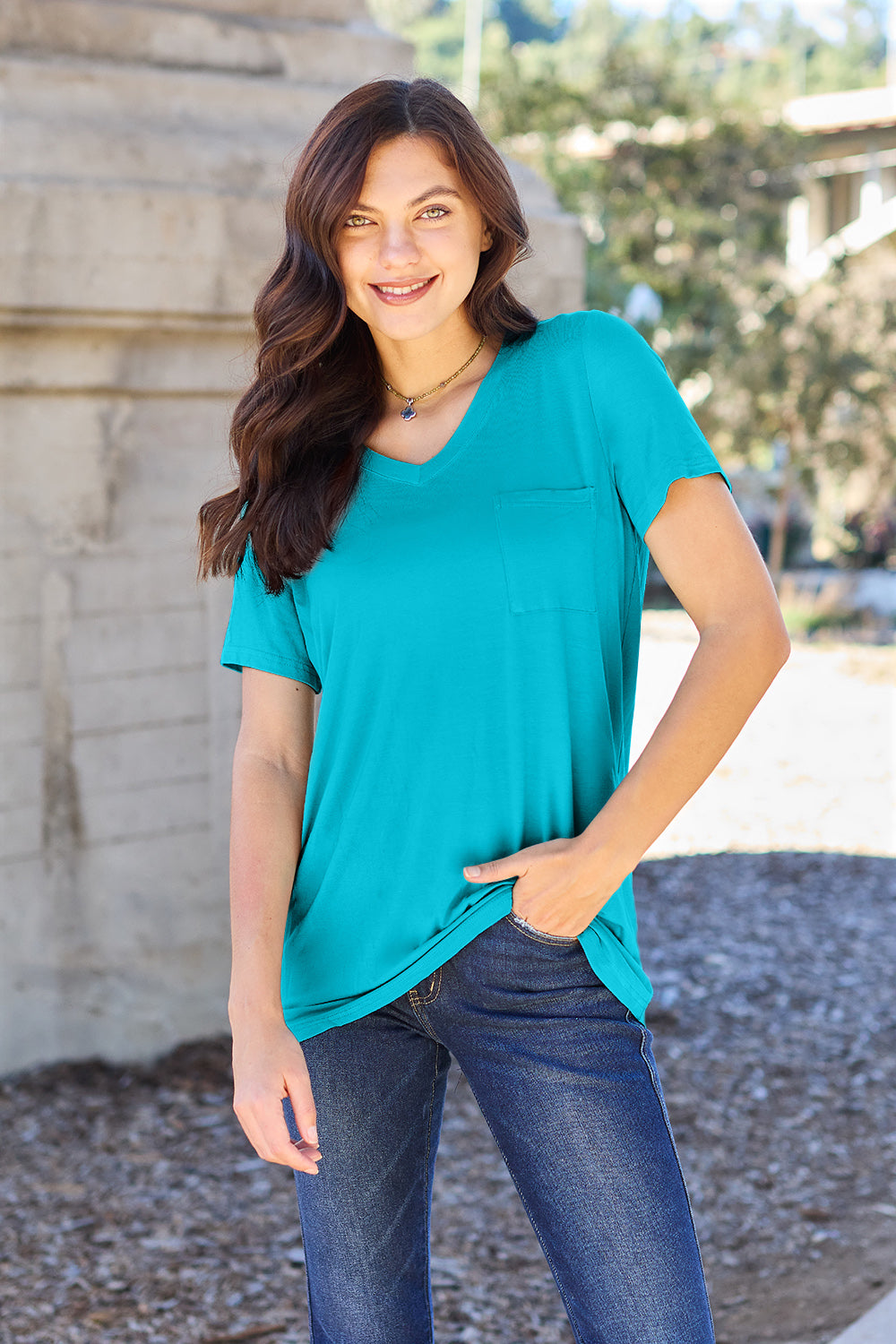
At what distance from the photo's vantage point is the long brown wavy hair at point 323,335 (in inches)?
70.6

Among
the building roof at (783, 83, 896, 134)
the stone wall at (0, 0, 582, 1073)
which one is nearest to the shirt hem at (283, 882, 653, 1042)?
the stone wall at (0, 0, 582, 1073)

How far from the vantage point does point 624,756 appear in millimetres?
1925

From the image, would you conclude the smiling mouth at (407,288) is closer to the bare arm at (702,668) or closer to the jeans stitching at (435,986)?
the bare arm at (702,668)

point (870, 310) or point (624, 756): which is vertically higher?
point (870, 310)

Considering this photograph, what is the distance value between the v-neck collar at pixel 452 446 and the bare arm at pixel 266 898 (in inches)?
12.4

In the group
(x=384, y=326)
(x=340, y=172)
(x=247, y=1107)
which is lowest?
(x=247, y=1107)

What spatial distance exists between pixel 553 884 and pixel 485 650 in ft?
0.92

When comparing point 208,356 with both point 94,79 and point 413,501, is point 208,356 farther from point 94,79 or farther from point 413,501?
point 413,501

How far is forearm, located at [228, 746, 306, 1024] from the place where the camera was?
5.80 ft

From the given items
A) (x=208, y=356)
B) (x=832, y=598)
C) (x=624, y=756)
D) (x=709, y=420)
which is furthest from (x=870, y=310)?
(x=624, y=756)

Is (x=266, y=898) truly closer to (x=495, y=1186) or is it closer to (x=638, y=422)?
(x=638, y=422)

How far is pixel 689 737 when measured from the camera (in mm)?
1645

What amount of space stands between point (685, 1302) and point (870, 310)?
16.4m

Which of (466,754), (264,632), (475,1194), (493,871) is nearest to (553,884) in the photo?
(493,871)
